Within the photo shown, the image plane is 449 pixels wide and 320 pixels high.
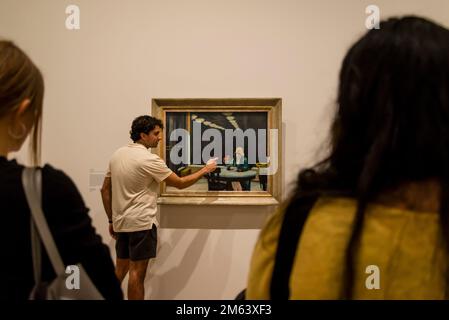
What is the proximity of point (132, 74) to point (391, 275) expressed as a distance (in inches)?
88.8

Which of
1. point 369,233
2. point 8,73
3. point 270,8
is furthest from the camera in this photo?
point 270,8

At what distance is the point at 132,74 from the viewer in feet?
7.98

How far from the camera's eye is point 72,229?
2.27ft

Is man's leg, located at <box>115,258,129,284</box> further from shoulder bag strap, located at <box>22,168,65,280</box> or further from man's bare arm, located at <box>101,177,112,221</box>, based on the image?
shoulder bag strap, located at <box>22,168,65,280</box>

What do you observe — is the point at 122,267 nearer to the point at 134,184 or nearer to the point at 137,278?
the point at 137,278

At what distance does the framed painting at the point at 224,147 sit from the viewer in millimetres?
2387

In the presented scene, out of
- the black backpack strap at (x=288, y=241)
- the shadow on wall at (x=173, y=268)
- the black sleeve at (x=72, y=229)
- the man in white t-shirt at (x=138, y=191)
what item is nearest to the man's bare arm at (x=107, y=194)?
the man in white t-shirt at (x=138, y=191)

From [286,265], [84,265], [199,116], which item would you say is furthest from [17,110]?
[199,116]

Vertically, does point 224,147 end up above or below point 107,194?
above

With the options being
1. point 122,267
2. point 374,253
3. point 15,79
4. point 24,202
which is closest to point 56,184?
point 24,202

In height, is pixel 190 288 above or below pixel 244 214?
below

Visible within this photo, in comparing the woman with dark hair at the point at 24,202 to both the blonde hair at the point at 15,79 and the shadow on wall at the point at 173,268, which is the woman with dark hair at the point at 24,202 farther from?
the shadow on wall at the point at 173,268

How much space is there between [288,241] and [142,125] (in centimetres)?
184

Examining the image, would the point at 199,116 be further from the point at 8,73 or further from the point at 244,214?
the point at 8,73
